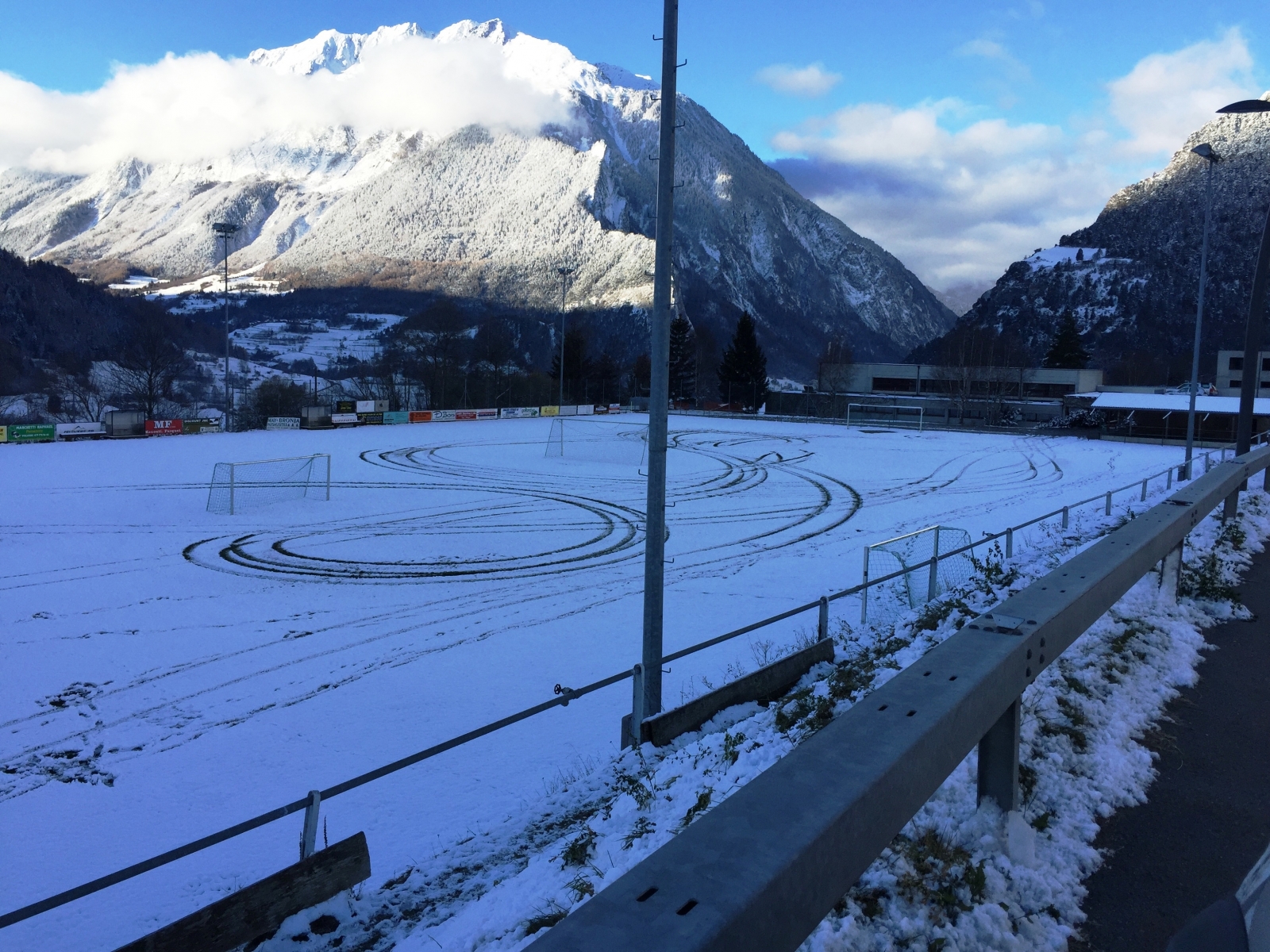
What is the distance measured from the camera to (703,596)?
15750 millimetres

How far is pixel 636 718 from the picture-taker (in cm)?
776

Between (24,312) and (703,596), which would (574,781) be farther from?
(24,312)

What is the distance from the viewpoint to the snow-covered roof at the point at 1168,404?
60.7 metres

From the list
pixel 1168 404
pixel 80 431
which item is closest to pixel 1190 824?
pixel 80 431

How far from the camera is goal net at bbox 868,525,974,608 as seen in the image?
42.5 ft

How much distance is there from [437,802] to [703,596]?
8500mm

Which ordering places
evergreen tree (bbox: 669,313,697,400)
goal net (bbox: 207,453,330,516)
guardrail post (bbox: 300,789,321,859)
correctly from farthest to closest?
evergreen tree (bbox: 669,313,697,400) < goal net (bbox: 207,453,330,516) < guardrail post (bbox: 300,789,321,859)

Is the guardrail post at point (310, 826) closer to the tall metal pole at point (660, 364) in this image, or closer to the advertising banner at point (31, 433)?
the tall metal pole at point (660, 364)

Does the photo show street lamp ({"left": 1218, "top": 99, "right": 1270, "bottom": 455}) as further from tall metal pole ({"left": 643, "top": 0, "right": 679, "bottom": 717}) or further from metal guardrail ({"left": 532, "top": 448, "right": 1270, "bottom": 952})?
metal guardrail ({"left": 532, "top": 448, "right": 1270, "bottom": 952})

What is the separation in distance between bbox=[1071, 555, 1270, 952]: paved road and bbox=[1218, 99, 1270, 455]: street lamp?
15755 millimetres

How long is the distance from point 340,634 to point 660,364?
26.2 feet

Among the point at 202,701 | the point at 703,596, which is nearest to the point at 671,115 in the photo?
the point at 202,701

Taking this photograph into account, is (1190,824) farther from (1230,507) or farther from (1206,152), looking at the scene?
(1206,152)

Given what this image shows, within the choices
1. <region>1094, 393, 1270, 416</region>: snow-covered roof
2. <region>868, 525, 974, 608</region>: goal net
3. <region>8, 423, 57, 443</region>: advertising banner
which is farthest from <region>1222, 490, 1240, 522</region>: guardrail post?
<region>1094, 393, 1270, 416</region>: snow-covered roof
